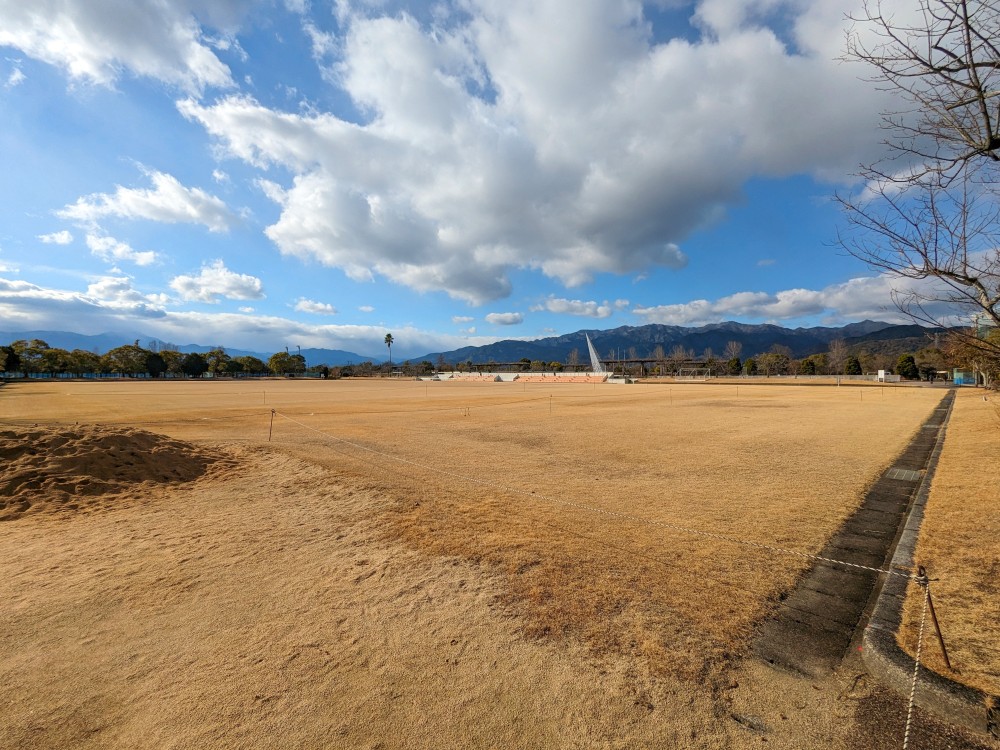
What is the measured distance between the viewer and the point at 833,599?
501 cm

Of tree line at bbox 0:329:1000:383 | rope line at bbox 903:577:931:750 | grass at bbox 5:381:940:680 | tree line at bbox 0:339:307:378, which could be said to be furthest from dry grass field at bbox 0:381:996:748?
tree line at bbox 0:339:307:378

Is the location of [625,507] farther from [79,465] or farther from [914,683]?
[79,465]

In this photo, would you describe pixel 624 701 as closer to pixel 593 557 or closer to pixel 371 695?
pixel 371 695

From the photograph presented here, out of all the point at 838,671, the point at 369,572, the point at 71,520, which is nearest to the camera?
the point at 838,671

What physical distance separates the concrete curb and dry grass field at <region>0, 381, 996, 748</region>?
41 cm

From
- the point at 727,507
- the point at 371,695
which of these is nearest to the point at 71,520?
the point at 371,695

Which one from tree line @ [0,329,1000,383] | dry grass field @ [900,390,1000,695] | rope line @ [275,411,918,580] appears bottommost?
rope line @ [275,411,918,580]

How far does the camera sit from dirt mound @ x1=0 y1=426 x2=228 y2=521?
→ 29.1 feet

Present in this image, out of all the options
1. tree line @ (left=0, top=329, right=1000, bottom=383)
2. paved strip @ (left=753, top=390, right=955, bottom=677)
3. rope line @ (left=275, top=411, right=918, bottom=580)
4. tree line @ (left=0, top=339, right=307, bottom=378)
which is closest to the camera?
paved strip @ (left=753, top=390, right=955, bottom=677)

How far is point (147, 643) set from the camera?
13.9 feet

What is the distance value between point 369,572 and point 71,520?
6.53 meters

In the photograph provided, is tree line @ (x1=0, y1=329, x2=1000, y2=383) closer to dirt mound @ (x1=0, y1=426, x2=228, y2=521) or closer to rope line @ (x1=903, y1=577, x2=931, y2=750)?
rope line @ (x1=903, y1=577, x2=931, y2=750)

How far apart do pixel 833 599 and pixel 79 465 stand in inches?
574

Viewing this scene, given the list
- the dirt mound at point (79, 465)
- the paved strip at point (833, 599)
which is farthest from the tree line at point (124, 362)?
the paved strip at point (833, 599)
